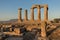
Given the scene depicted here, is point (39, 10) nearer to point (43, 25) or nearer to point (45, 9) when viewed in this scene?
point (45, 9)

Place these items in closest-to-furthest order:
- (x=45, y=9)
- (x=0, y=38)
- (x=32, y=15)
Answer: (x=0, y=38), (x=45, y=9), (x=32, y=15)

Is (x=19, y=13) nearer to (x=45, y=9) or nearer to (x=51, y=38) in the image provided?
(x=45, y=9)

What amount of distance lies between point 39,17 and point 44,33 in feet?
59.4

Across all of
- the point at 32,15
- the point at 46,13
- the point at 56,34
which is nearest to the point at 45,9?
the point at 46,13

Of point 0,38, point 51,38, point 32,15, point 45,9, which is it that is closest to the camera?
point 0,38

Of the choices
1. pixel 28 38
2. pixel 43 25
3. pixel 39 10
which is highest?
pixel 39 10

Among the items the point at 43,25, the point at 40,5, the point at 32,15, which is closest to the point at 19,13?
the point at 32,15

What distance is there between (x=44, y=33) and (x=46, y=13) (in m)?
16.7

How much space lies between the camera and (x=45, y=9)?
36562 millimetres

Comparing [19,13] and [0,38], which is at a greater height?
[19,13]

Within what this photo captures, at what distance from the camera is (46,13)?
36875 mm

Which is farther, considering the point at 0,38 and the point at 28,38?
the point at 28,38

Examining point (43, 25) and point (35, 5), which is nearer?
point (43, 25)

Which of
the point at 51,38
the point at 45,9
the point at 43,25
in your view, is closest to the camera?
the point at 51,38
